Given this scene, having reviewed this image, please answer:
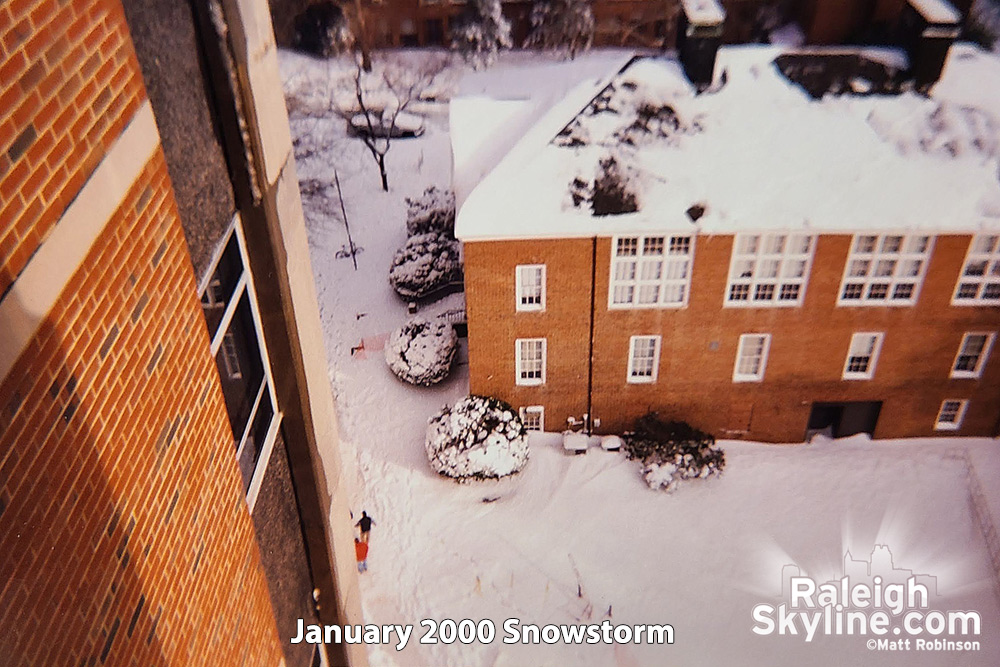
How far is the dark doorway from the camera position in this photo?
2012 centimetres

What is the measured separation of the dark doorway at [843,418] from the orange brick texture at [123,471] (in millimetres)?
18210

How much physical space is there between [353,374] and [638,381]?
844 cm

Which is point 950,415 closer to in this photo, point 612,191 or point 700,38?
point 612,191

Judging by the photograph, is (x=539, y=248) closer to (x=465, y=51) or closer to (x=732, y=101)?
(x=732, y=101)

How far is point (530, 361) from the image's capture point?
19.4 meters

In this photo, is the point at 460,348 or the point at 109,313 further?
the point at 460,348

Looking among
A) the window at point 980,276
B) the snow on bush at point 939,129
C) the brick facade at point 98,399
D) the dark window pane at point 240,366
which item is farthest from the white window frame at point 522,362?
the brick facade at point 98,399

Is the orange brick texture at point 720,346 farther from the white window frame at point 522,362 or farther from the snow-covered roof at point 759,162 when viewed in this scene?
the snow-covered roof at point 759,162

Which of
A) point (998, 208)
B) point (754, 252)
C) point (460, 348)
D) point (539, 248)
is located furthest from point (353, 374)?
point (998, 208)

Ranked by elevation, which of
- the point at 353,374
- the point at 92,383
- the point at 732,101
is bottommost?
the point at 353,374

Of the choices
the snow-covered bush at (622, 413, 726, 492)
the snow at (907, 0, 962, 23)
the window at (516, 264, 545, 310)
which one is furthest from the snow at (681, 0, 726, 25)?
the snow-covered bush at (622, 413, 726, 492)

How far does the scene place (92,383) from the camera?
352 centimetres

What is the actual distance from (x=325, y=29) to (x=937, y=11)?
28276mm

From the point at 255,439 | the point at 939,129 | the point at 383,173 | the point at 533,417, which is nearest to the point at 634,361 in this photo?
the point at 533,417
